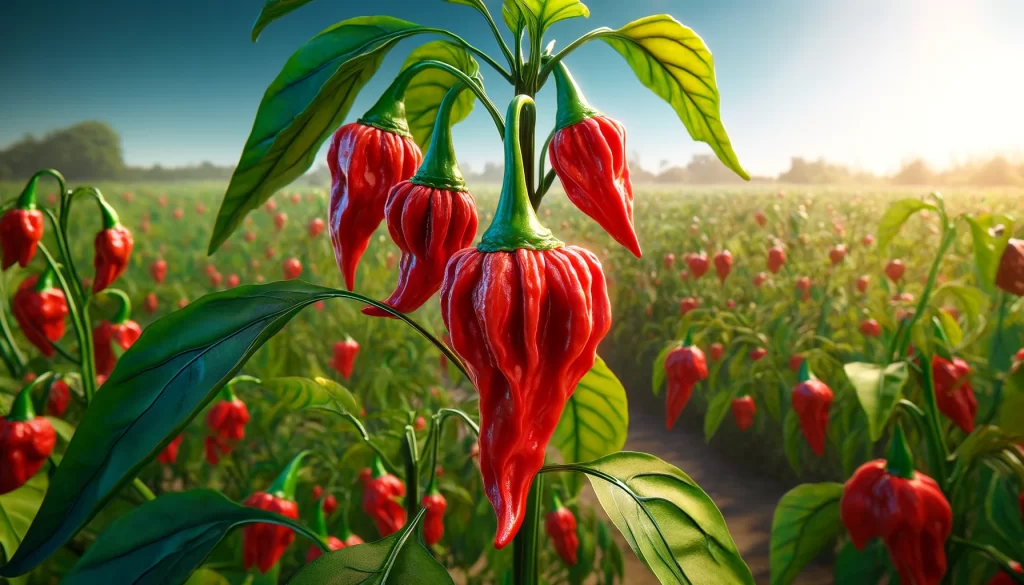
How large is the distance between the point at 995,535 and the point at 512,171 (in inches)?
35.4

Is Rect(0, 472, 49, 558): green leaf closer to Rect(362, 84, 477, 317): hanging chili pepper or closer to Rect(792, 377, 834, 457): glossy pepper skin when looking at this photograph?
Rect(362, 84, 477, 317): hanging chili pepper

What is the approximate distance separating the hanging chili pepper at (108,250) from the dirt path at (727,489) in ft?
3.53

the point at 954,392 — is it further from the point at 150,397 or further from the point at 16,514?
the point at 16,514

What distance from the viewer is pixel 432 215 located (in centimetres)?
27

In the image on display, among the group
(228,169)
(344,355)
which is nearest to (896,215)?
(344,355)

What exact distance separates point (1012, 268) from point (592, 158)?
0.65m

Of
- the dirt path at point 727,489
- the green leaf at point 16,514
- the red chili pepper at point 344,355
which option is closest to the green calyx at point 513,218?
the green leaf at point 16,514

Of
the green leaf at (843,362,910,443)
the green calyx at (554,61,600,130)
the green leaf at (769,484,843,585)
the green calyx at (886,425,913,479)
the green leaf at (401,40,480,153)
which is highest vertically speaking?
the green leaf at (401,40,480,153)

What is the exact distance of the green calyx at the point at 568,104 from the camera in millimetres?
271

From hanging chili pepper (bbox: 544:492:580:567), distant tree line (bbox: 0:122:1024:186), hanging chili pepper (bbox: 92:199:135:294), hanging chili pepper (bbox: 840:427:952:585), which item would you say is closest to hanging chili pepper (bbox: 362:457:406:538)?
hanging chili pepper (bbox: 544:492:580:567)

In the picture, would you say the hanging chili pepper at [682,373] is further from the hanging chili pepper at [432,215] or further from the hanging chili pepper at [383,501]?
the hanging chili pepper at [432,215]

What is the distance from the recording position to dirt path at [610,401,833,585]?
1.33m

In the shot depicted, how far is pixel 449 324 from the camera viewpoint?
21cm

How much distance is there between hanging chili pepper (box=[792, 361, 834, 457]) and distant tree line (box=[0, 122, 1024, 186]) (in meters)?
0.86
